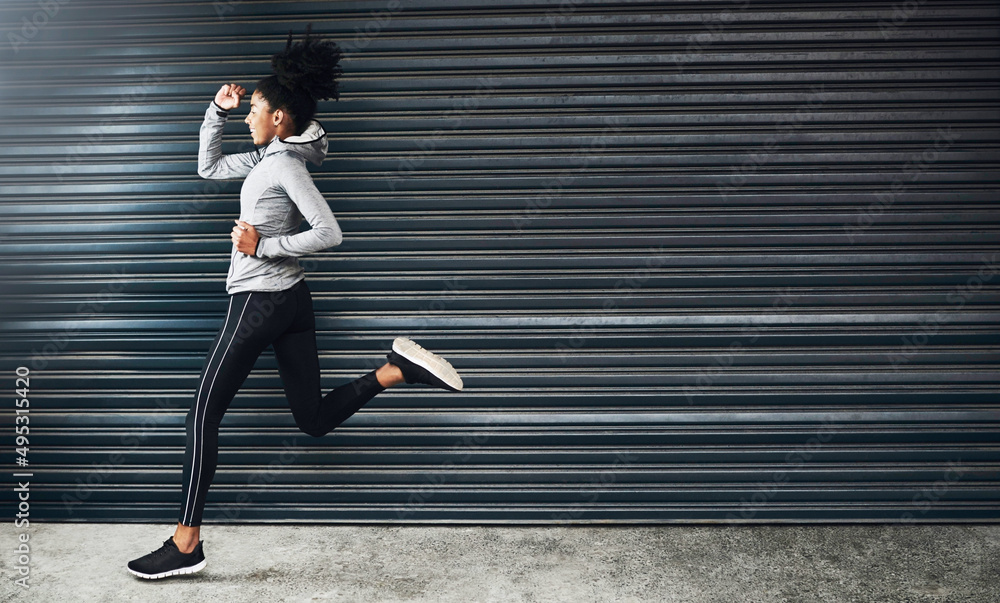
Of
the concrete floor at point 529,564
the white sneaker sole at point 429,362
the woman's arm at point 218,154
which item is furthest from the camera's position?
the woman's arm at point 218,154

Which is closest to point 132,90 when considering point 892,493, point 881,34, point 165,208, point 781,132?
point 165,208

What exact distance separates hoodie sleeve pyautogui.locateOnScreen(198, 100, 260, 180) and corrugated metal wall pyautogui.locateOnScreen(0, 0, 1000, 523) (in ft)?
0.96

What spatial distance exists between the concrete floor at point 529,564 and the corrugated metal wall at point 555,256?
155mm

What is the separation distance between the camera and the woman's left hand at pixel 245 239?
10.6 feet

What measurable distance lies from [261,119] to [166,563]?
6.72 feet

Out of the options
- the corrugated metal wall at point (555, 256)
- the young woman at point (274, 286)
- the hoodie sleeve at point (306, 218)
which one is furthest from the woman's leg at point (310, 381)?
the corrugated metal wall at point (555, 256)

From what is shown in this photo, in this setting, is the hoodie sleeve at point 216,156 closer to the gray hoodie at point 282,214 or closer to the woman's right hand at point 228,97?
the woman's right hand at point 228,97

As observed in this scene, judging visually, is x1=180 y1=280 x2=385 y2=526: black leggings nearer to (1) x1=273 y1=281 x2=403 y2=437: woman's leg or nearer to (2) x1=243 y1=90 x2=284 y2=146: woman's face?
(1) x1=273 y1=281 x2=403 y2=437: woman's leg

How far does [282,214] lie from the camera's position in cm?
338

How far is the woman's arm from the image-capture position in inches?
139

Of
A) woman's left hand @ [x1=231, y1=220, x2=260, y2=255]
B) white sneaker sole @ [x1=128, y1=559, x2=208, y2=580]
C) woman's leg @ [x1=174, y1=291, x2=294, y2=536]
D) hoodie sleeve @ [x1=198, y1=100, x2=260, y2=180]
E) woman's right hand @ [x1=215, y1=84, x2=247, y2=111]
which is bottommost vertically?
white sneaker sole @ [x1=128, y1=559, x2=208, y2=580]

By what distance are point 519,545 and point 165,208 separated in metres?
2.58

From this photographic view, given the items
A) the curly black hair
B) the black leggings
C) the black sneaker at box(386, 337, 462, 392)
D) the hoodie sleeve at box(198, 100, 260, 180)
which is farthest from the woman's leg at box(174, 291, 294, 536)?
the curly black hair

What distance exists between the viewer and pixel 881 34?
3.82m
